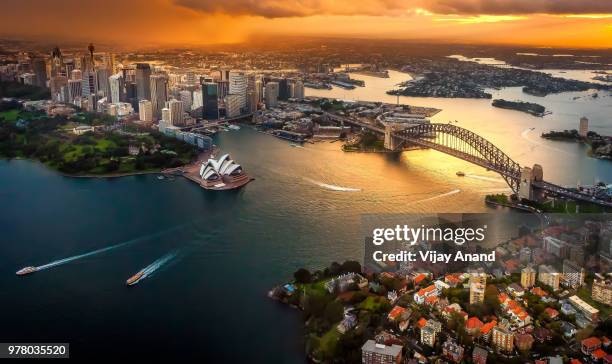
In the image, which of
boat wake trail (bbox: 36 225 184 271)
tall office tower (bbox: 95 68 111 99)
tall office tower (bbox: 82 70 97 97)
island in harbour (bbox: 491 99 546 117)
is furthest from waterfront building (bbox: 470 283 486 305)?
tall office tower (bbox: 82 70 97 97)

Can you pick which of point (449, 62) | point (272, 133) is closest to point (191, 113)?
point (272, 133)

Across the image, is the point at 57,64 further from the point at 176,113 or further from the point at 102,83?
the point at 176,113

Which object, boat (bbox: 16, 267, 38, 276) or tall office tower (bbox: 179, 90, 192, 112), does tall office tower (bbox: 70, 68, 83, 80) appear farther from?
boat (bbox: 16, 267, 38, 276)

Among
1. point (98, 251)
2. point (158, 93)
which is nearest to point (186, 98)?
point (158, 93)

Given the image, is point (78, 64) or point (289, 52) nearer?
point (78, 64)

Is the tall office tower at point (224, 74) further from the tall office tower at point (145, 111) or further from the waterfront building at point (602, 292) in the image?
the waterfront building at point (602, 292)

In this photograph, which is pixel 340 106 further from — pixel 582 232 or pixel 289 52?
pixel 582 232
